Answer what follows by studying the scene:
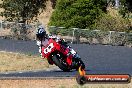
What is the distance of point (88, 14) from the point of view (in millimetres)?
47156

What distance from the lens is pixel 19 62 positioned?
102 ft

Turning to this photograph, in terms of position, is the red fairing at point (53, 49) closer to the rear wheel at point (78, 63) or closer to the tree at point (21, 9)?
the rear wheel at point (78, 63)

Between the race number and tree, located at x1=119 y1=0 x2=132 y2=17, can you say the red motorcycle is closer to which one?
the race number

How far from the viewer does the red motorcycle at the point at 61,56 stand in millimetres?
7742

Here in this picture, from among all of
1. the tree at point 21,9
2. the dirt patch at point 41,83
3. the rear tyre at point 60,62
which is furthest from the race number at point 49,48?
the tree at point 21,9

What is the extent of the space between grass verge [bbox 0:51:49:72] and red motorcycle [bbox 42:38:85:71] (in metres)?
20.7

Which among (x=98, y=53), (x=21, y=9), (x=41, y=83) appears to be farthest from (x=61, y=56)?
(x=21, y=9)

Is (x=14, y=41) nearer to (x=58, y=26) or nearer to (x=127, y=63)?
(x=58, y=26)

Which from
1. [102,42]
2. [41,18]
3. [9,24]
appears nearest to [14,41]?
[9,24]

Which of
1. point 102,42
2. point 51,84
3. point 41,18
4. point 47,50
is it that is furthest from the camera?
point 41,18

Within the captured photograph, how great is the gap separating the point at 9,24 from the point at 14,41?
2954 mm

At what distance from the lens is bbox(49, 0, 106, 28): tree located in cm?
4609

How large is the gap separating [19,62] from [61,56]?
23219mm

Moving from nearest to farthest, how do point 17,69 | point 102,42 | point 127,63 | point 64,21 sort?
point 17,69, point 127,63, point 102,42, point 64,21
